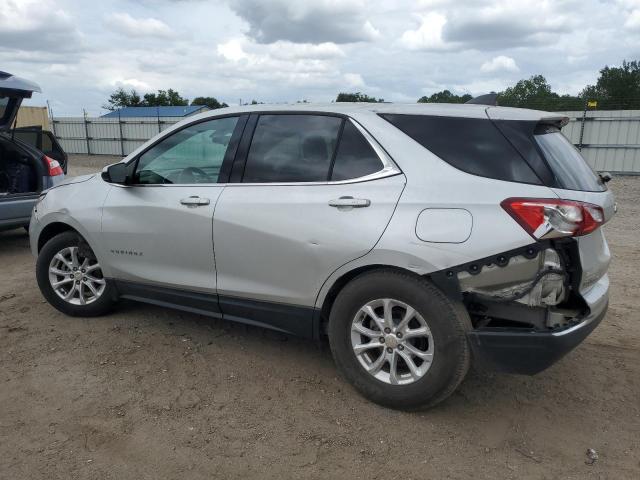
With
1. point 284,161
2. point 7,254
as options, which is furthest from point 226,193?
point 7,254

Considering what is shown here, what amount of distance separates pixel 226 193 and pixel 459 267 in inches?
63.4

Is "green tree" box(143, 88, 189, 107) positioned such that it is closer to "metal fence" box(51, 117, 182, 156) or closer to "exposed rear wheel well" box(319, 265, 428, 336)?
"metal fence" box(51, 117, 182, 156)

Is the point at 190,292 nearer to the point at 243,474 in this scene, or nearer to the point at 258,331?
the point at 258,331

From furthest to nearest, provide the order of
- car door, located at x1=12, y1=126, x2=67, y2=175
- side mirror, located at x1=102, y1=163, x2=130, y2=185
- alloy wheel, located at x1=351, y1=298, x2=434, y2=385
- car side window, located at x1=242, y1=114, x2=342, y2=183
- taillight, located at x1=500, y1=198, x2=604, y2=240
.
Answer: car door, located at x1=12, y1=126, x2=67, y2=175 < side mirror, located at x1=102, y1=163, x2=130, y2=185 < car side window, located at x1=242, y1=114, x2=342, y2=183 < alloy wheel, located at x1=351, y1=298, x2=434, y2=385 < taillight, located at x1=500, y1=198, x2=604, y2=240

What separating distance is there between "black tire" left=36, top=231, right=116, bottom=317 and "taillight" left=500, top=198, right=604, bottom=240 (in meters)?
3.16

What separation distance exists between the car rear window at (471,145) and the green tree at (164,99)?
53691mm

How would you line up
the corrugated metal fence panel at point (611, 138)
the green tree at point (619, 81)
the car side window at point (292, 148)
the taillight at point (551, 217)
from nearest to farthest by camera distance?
1. the taillight at point (551, 217)
2. the car side window at point (292, 148)
3. the corrugated metal fence panel at point (611, 138)
4. the green tree at point (619, 81)

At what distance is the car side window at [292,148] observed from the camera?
3389mm

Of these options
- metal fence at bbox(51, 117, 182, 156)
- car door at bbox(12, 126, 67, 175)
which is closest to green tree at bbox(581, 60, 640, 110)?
metal fence at bbox(51, 117, 182, 156)

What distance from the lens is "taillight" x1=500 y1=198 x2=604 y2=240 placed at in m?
2.70

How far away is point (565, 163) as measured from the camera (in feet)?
9.86

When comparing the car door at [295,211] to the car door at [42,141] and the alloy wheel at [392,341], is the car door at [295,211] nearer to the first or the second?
the alloy wheel at [392,341]

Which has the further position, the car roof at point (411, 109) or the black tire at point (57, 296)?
the black tire at point (57, 296)

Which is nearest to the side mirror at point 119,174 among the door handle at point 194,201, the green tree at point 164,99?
the door handle at point 194,201
